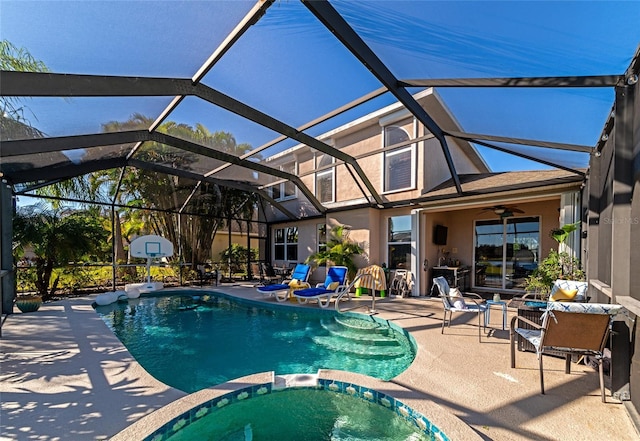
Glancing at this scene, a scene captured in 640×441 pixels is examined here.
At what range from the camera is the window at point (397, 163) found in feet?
32.6

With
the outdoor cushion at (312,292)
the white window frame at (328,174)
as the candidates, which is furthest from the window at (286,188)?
the outdoor cushion at (312,292)

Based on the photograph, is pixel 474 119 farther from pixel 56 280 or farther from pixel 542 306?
pixel 56 280

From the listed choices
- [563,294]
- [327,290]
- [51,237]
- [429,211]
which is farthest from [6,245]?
[563,294]

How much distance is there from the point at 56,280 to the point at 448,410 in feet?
40.6

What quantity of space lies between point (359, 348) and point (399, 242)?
5.63 meters

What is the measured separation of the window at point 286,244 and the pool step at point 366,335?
8026 millimetres

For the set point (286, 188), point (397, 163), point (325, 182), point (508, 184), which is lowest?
point (508, 184)

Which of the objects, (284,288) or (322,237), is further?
(322,237)

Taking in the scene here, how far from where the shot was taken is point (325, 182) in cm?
1287

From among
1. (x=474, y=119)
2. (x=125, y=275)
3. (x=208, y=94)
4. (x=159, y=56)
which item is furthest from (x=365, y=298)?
(x=125, y=275)

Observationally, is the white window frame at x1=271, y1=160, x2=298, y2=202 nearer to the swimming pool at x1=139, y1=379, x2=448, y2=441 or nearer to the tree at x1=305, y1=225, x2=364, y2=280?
the tree at x1=305, y1=225, x2=364, y2=280

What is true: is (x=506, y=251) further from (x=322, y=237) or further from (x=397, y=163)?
(x=322, y=237)

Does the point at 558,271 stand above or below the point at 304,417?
above

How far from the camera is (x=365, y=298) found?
9625 millimetres
